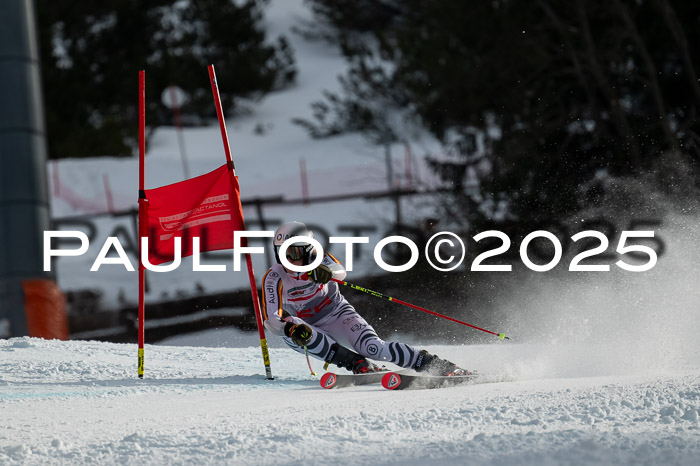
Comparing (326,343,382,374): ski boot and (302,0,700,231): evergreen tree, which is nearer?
(326,343,382,374): ski boot

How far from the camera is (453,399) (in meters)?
5.18

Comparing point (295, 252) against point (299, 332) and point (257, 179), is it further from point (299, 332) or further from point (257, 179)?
point (257, 179)

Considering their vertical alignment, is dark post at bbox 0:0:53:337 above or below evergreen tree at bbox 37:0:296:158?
below

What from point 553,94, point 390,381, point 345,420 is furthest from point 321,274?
point 553,94

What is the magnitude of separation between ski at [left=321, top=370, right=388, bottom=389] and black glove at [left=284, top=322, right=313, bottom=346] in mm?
284

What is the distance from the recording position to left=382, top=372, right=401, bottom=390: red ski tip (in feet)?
20.0

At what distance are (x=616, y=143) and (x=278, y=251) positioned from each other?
1029cm

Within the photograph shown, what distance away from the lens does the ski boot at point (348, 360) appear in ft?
21.7

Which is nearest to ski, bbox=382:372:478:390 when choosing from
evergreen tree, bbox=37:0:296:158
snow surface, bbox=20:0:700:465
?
snow surface, bbox=20:0:700:465

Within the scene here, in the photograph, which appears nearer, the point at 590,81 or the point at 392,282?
the point at 392,282

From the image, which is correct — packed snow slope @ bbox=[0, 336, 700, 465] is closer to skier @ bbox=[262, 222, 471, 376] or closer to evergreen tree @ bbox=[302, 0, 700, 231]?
skier @ bbox=[262, 222, 471, 376]

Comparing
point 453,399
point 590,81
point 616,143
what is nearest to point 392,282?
point 616,143

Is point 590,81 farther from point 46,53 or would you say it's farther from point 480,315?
point 46,53

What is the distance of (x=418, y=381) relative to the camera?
6238 mm
